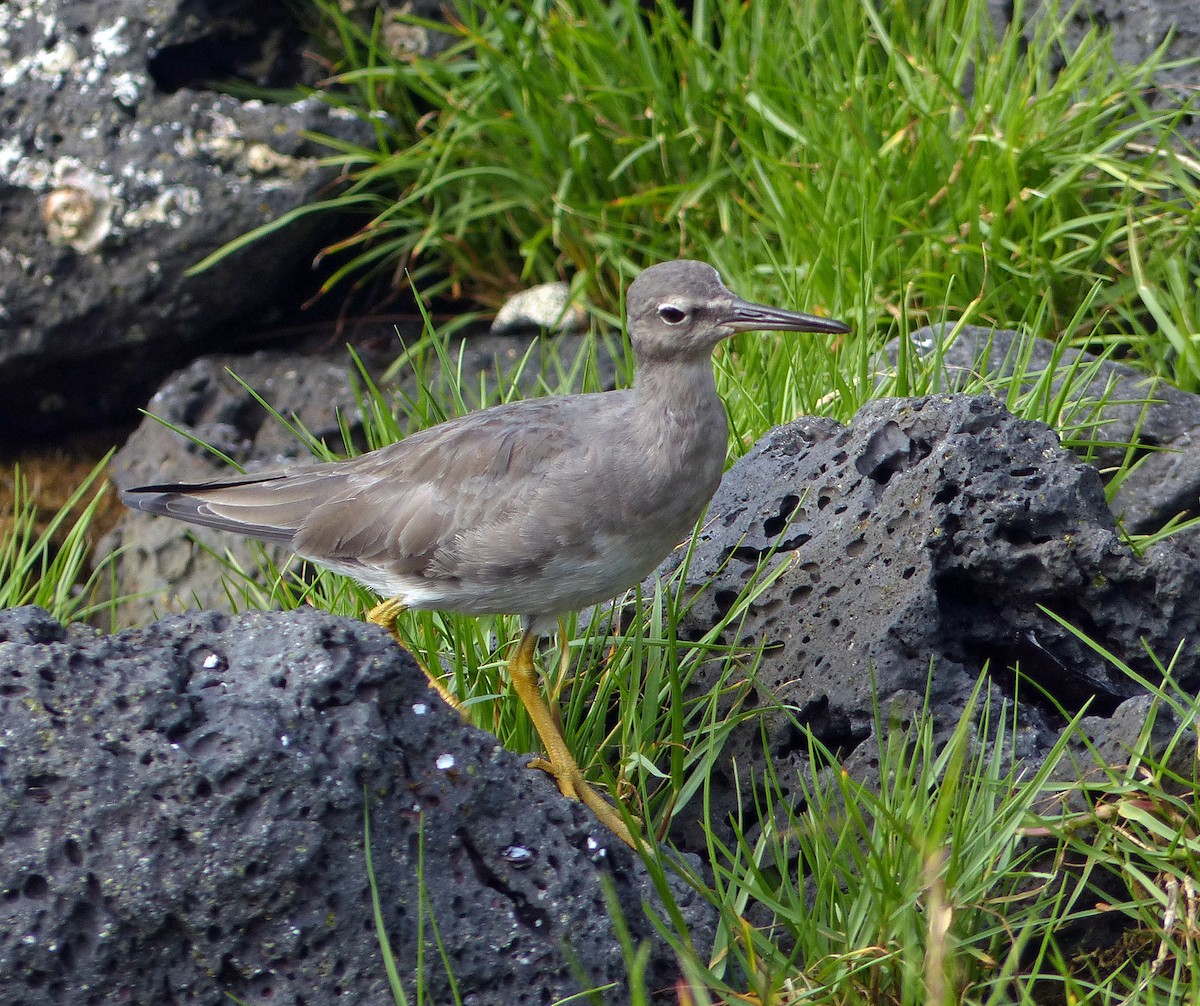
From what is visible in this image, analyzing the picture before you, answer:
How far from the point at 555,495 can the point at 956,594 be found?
1184 mm

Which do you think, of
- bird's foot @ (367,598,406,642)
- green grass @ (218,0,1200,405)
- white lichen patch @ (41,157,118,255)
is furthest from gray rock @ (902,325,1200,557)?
white lichen patch @ (41,157,118,255)

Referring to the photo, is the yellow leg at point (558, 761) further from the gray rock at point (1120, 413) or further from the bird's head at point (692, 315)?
the gray rock at point (1120, 413)

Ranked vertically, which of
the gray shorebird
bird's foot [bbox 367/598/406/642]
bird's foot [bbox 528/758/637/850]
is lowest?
bird's foot [bbox 528/758/637/850]

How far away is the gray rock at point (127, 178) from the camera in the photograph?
6.43 m

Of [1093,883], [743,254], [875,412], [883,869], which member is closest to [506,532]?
[875,412]

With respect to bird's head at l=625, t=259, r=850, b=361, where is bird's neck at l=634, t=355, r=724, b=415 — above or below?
below

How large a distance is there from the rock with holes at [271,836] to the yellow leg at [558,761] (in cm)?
52

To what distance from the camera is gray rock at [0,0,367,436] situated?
6434 millimetres

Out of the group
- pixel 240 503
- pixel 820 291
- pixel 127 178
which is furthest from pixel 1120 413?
pixel 127 178

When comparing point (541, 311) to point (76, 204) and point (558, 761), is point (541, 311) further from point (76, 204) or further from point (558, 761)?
point (558, 761)

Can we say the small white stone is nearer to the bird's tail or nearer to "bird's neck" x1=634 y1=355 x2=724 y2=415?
the bird's tail

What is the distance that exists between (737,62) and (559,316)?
1430mm

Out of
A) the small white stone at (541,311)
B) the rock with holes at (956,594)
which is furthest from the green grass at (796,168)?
the rock with holes at (956,594)

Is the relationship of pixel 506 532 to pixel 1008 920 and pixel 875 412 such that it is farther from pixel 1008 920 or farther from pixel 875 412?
pixel 1008 920
